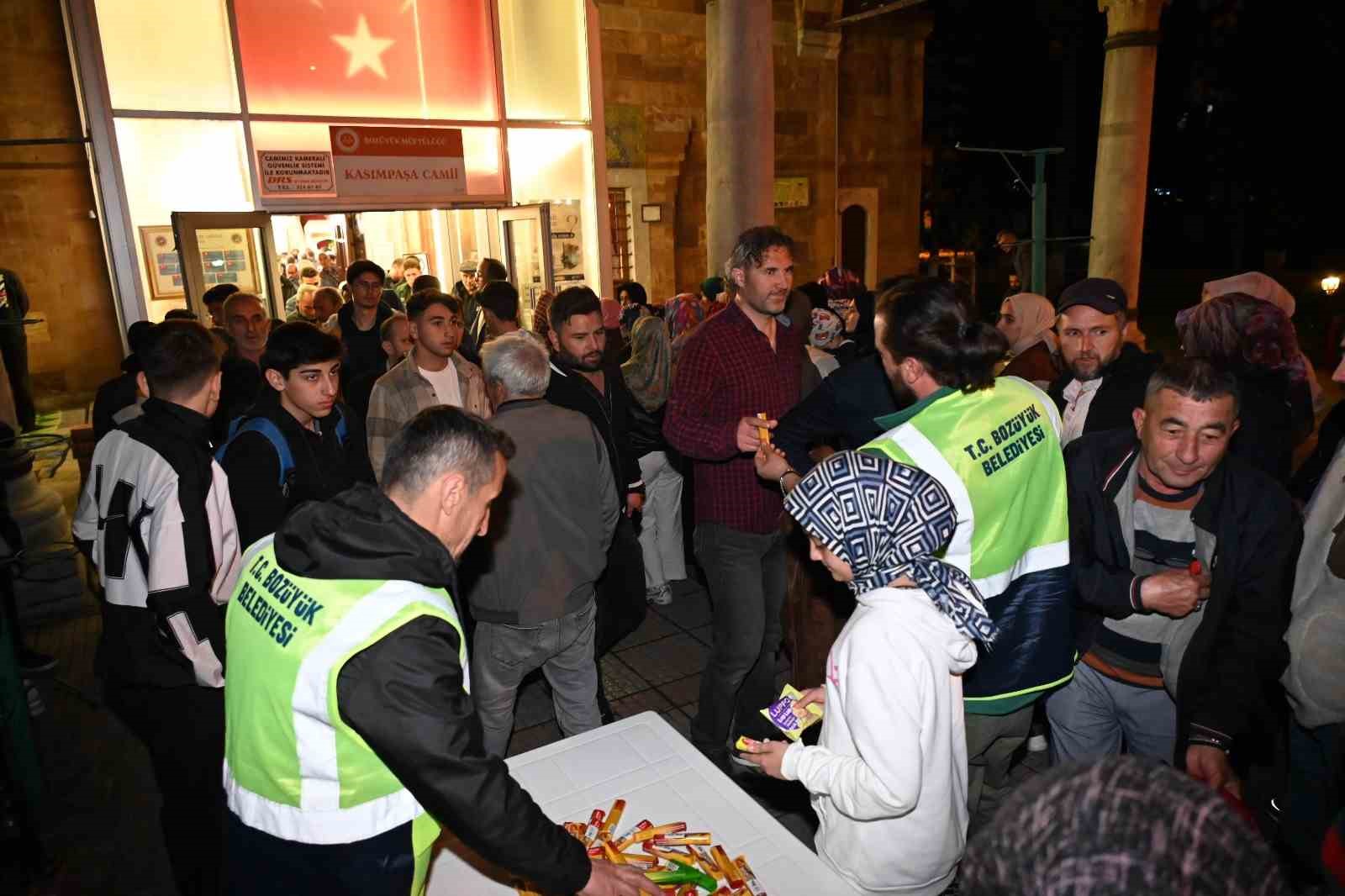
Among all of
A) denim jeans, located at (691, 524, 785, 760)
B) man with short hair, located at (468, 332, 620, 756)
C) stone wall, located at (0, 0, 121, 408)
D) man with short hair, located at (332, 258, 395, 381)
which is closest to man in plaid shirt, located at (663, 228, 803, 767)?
denim jeans, located at (691, 524, 785, 760)

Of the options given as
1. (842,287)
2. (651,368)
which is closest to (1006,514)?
(651,368)

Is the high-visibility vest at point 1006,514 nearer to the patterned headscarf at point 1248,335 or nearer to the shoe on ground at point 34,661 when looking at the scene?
the patterned headscarf at point 1248,335

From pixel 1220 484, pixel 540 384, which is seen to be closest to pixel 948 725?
pixel 1220 484

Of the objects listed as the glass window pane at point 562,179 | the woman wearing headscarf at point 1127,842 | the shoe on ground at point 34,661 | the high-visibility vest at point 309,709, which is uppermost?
the glass window pane at point 562,179

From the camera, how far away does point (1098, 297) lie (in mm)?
3799

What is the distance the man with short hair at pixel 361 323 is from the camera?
6754mm

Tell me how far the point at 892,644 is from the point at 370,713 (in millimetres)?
1108

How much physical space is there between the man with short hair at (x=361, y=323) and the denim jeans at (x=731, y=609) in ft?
13.0

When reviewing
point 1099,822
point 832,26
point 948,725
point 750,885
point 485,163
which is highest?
point 832,26

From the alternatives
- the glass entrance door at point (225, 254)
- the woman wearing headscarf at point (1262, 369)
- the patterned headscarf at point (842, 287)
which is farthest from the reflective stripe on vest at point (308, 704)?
the glass entrance door at point (225, 254)

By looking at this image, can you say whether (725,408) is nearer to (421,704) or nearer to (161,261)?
(421,704)

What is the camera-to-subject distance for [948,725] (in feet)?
6.72

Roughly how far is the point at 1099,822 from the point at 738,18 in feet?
27.3

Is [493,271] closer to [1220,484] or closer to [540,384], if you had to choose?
[540,384]
